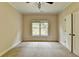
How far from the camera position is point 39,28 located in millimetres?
2244

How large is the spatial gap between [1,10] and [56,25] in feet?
3.75

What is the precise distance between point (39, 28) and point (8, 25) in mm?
614

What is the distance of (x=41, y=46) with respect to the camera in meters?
2.67

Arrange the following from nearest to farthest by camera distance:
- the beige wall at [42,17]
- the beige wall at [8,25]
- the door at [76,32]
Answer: the door at [76,32] < the beige wall at [8,25] < the beige wall at [42,17]

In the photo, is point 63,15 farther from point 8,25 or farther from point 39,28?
point 8,25

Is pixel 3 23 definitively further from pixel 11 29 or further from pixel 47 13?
Answer: pixel 47 13

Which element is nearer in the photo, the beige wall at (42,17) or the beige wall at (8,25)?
the beige wall at (8,25)

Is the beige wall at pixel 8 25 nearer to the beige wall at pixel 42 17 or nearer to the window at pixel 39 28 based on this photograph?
the beige wall at pixel 42 17

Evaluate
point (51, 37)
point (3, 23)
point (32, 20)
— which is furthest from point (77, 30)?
point (3, 23)

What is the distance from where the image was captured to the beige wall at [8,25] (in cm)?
223

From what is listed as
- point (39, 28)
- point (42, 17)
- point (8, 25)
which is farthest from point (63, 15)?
point (8, 25)

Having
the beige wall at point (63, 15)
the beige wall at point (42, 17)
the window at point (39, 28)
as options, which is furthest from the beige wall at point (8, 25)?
the beige wall at point (63, 15)

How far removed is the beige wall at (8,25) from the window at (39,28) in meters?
0.34

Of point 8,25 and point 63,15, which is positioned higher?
point 63,15
